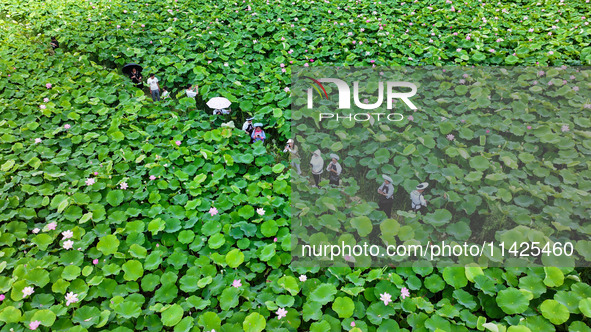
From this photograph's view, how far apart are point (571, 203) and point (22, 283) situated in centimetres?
438

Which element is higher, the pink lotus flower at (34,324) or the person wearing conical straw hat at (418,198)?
the person wearing conical straw hat at (418,198)

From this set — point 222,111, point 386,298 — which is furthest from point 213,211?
point 222,111

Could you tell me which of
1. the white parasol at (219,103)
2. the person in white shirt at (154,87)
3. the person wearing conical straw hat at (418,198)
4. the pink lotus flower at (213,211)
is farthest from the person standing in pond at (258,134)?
the person in white shirt at (154,87)

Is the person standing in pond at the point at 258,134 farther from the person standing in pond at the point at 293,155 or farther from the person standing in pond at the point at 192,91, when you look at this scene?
the person standing in pond at the point at 192,91

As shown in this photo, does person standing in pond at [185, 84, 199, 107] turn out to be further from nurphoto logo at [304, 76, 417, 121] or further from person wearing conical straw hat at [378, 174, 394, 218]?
person wearing conical straw hat at [378, 174, 394, 218]

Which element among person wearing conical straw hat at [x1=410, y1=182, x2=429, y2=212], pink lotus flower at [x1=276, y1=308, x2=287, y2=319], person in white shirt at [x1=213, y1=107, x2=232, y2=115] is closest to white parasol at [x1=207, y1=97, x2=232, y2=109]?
person in white shirt at [x1=213, y1=107, x2=232, y2=115]

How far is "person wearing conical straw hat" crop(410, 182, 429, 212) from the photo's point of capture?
3080mm

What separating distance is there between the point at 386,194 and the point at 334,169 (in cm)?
60

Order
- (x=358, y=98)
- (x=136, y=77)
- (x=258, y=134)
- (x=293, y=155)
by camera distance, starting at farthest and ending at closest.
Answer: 1. (x=136, y=77)
2. (x=358, y=98)
3. (x=258, y=134)
4. (x=293, y=155)

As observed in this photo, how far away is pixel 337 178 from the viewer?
11.9 feet

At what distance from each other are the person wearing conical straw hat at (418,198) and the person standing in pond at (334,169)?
79cm

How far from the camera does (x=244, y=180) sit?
345cm

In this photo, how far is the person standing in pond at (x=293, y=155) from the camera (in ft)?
12.1

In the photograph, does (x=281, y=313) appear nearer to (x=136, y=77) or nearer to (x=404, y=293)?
(x=404, y=293)
